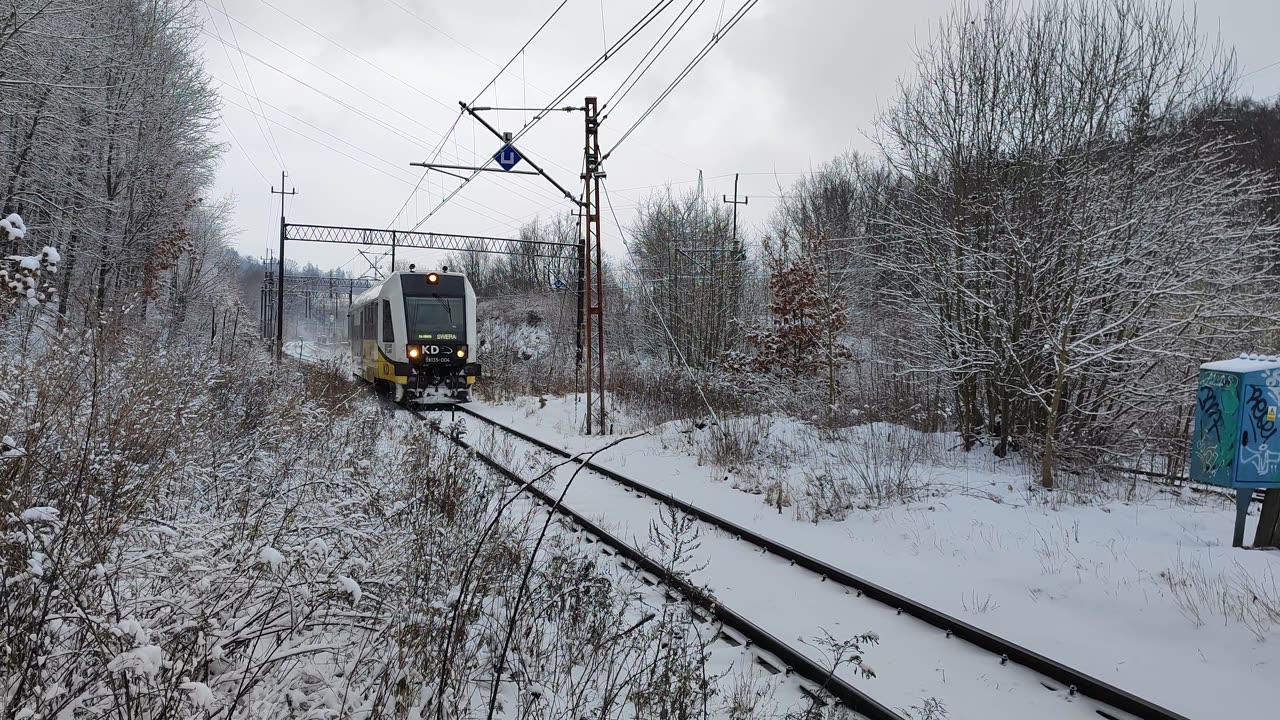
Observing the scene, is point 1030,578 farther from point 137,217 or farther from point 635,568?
point 137,217

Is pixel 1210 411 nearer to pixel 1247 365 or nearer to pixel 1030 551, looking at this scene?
pixel 1247 365

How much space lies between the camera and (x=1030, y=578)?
570cm

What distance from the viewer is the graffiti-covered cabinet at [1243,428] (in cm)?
573

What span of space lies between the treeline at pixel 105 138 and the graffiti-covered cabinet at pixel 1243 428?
1655cm

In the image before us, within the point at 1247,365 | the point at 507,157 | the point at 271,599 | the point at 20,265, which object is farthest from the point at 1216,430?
the point at 507,157

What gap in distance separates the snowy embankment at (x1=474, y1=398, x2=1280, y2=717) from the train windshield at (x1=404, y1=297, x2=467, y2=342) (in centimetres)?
769

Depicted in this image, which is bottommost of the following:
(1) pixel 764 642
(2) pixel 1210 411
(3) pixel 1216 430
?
(1) pixel 764 642

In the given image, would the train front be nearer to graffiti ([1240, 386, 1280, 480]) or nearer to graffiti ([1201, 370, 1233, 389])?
graffiti ([1201, 370, 1233, 389])

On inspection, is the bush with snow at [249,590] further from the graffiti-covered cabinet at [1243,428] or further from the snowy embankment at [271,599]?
the graffiti-covered cabinet at [1243,428]

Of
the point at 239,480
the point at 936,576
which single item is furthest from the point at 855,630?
the point at 239,480

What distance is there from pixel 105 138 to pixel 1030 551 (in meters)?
22.9

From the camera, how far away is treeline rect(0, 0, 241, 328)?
1557cm

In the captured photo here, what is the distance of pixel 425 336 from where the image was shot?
17172 millimetres

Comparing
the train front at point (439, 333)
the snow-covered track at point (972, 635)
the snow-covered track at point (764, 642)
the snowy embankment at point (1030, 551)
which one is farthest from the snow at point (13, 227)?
the train front at point (439, 333)
